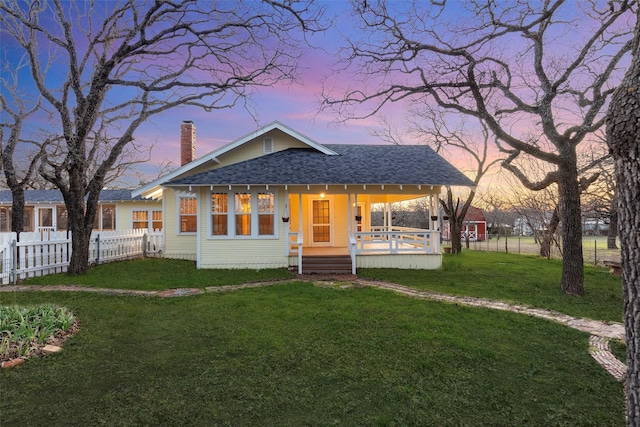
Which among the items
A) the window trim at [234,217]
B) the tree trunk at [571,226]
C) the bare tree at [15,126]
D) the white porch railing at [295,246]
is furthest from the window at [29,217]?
the tree trunk at [571,226]

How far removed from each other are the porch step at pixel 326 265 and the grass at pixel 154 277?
82cm

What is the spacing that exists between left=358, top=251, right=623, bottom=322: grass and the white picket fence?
422 inches

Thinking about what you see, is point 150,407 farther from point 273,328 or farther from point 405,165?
point 405,165

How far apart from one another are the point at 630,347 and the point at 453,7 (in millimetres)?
11043

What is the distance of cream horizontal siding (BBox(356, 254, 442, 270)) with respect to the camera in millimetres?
13875

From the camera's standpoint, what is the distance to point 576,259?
9898 mm

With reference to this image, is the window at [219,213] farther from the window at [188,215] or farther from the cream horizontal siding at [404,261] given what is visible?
the cream horizontal siding at [404,261]

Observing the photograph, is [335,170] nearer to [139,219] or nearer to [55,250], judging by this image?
[55,250]

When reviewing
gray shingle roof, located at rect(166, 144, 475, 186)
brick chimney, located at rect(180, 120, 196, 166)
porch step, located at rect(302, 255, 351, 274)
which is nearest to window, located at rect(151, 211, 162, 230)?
brick chimney, located at rect(180, 120, 196, 166)

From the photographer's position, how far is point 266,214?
554 inches

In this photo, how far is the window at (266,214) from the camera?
46.1ft

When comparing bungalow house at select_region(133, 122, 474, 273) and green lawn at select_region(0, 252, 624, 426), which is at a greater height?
bungalow house at select_region(133, 122, 474, 273)

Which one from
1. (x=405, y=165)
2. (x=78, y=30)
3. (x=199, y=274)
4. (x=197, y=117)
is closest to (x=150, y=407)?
(x=199, y=274)

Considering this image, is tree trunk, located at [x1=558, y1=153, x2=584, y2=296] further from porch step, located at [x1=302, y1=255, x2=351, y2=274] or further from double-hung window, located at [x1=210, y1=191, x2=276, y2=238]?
double-hung window, located at [x1=210, y1=191, x2=276, y2=238]
